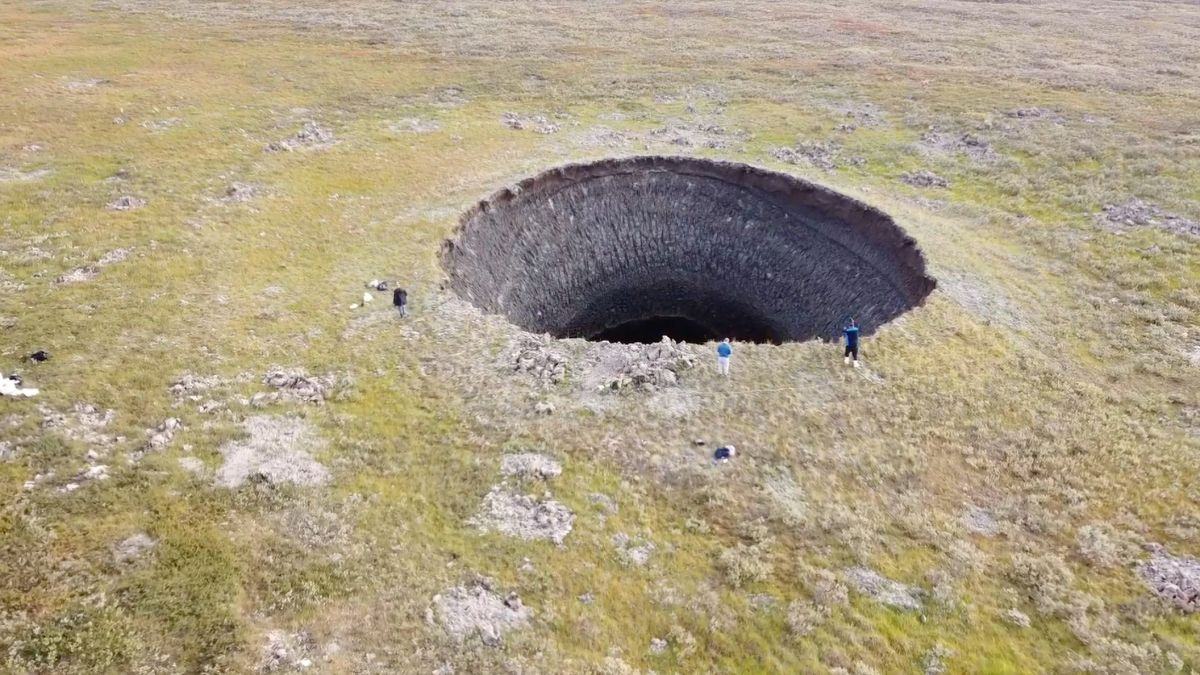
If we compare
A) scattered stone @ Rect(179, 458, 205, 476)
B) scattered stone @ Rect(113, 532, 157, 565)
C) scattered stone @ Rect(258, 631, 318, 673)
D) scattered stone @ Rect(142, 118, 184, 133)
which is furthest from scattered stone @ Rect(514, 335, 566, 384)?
scattered stone @ Rect(142, 118, 184, 133)

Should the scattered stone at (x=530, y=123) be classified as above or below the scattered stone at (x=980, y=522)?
above

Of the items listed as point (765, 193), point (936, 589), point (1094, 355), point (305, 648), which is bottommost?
point (305, 648)

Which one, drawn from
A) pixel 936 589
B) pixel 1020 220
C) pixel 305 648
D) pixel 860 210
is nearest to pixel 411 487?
pixel 305 648

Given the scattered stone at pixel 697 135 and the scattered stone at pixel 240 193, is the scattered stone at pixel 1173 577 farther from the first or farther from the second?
the scattered stone at pixel 240 193

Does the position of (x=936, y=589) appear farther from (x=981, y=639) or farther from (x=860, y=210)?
(x=860, y=210)

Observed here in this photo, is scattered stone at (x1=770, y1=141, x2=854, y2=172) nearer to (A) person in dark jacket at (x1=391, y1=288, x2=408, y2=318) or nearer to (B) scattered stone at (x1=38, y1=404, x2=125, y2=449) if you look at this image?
(A) person in dark jacket at (x1=391, y1=288, x2=408, y2=318)

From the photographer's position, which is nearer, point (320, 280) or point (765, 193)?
point (320, 280)

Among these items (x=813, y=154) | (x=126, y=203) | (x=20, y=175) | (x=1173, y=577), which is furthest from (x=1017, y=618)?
(x=20, y=175)

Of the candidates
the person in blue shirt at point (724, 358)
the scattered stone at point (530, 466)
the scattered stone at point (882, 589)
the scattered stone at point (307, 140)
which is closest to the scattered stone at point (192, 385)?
the scattered stone at point (530, 466)
